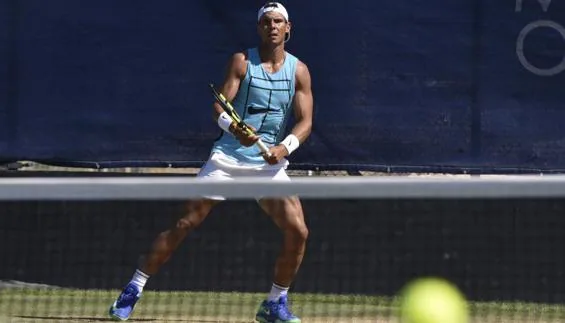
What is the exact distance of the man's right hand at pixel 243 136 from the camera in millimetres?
5992

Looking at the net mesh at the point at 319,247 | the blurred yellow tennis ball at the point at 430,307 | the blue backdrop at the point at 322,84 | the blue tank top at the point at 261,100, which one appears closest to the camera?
the blurred yellow tennis ball at the point at 430,307

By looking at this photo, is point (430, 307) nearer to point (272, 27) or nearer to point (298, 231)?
point (298, 231)

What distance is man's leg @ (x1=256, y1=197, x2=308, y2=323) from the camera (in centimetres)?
604

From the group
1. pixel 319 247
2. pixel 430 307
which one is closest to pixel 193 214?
pixel 319 247

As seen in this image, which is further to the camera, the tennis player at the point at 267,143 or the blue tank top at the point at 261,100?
the blue tank top at the point at 261,100

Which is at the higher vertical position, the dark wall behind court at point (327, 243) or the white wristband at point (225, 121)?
the white wristband at point (225, 121)

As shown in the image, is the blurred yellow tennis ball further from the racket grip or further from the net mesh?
the net mesh

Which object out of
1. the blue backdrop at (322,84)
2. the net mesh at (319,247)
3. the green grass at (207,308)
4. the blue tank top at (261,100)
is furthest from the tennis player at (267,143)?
the net mesh at (319,247)

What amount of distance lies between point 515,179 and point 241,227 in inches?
144

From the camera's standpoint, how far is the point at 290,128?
23.0 feet

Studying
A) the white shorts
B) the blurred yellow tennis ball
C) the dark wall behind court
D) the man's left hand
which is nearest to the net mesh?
the dark wall behind court

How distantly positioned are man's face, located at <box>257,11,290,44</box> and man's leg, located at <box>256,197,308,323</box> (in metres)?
0.73

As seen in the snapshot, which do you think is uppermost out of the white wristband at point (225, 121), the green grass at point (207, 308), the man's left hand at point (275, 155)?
the white wristband at point (225, 121)

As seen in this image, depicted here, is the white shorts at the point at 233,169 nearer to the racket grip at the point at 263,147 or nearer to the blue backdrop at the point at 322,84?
the racket grip at the point at 263,147
